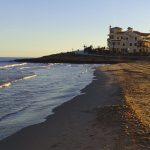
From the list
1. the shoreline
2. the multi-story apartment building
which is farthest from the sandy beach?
the multi-story apartment building

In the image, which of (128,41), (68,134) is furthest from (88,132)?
(128,41)

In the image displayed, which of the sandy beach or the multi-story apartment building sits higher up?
the multi-story apartment building

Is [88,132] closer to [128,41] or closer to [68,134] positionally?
[68,134]

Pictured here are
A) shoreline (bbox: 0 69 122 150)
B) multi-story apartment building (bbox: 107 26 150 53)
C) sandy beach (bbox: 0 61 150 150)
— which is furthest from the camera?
multi-story apartment building (bbox: 107 26 150 53)

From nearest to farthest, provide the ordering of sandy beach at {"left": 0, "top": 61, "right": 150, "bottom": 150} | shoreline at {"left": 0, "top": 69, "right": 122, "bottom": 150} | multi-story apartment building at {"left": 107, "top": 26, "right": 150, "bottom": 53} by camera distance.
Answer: sandy beach at {"left": 0, "top": 61, "right": 150, "bottom": 150} → shoreline at {"left": 0, "top": 69, "right": 122, "bottom": 150} → multi-story apartment building at {"left": 107, "top": 26, "right": 150, "bottom": 53}

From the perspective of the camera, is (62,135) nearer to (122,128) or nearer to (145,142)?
(122,128)

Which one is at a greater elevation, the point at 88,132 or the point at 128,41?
the point at 128,41

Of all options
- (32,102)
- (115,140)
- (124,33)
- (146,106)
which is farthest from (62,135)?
(124,33)

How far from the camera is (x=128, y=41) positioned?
131875mm

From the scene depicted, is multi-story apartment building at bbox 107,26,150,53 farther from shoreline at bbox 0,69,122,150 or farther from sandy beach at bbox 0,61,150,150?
shoreline at bbox 0,69,122,150

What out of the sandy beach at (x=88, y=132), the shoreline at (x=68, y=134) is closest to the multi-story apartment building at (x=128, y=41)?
the sandy beach at (x=88, y=132)

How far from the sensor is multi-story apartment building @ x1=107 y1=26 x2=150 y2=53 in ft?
428

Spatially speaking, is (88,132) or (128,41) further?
(128,41)

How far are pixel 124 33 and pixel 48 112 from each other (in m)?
117
